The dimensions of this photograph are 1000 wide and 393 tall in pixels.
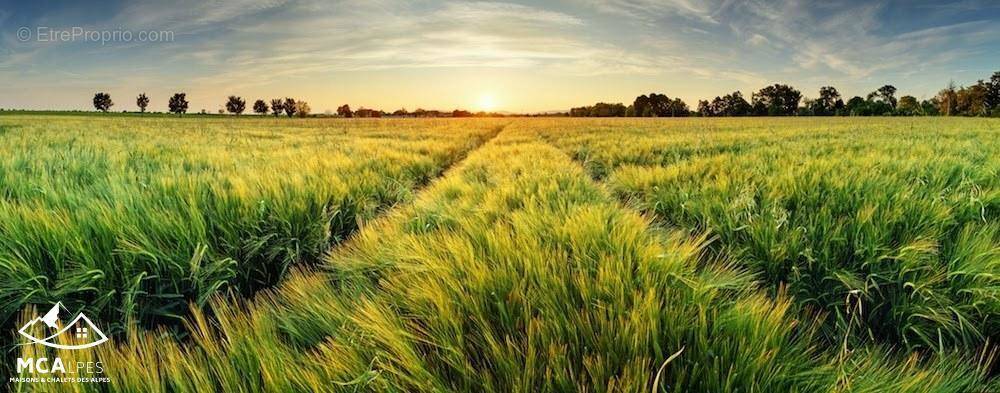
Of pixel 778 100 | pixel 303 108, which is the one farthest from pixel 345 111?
pixel 778 100

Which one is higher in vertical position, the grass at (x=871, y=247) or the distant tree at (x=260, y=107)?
the distant tree at (x=260, y=107)

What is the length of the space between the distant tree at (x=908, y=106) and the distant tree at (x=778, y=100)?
20.3 m

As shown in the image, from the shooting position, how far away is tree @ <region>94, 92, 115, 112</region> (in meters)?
115

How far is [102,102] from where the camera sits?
381ft

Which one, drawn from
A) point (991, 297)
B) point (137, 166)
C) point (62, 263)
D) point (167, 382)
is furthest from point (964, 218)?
point (137, 166)

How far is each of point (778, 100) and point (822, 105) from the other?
12650 mm

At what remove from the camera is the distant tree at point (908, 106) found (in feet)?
314

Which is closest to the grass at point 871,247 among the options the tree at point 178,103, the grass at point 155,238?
the grass at point 155,238

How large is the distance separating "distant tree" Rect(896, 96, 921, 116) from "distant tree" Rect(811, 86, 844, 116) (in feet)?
40.9

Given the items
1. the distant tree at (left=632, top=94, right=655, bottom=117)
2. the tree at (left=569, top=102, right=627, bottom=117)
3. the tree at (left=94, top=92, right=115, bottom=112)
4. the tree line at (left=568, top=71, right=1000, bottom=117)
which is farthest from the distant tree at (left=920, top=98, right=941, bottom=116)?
the tree at (left=94, top=92, right=115, bottom=112)

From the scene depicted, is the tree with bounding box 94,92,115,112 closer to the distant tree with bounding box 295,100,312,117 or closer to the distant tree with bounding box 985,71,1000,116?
the distant tree with bounding box 295,100,312,117

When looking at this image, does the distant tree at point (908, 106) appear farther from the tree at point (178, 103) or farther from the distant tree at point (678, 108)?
the tree at point (178, 103)

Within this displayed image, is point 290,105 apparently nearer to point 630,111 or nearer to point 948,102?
point 630,111

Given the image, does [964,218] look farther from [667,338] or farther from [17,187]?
[17,187]
